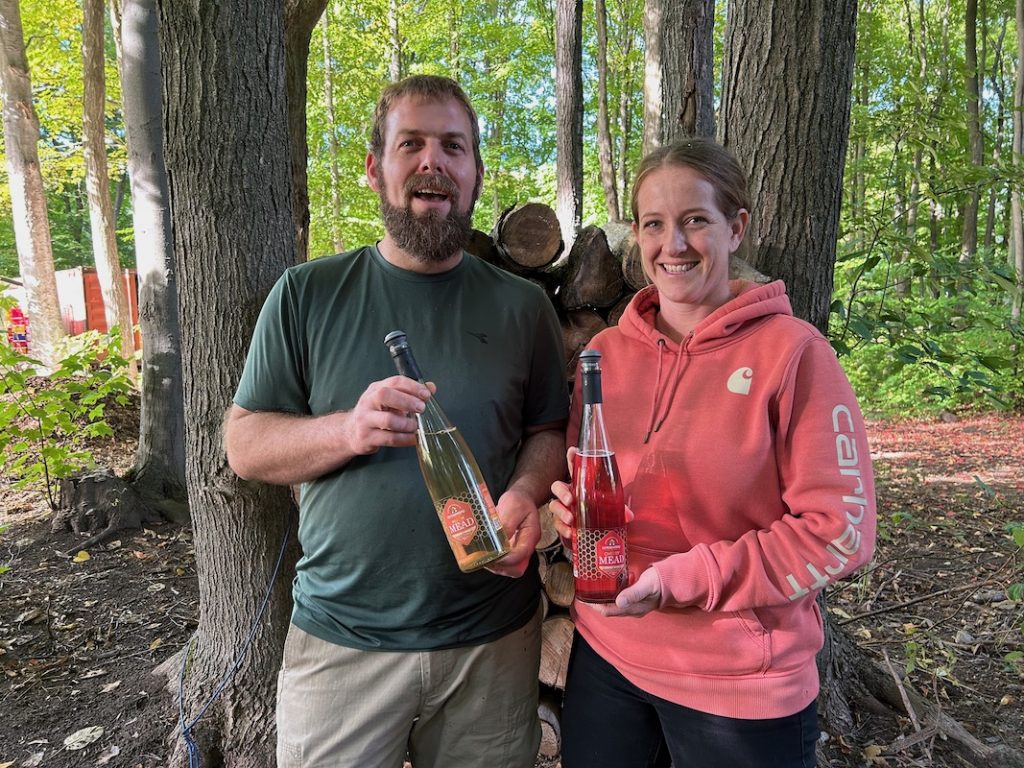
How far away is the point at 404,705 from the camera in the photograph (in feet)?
5.34

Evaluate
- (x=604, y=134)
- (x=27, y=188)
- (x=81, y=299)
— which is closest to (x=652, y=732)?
(x=27, y=188)

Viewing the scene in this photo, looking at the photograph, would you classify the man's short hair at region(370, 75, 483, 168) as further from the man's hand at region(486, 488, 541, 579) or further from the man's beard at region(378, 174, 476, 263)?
the man's hand at region(486, 488, 541, 579)

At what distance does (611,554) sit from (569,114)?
277 inches

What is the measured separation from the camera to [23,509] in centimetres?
492

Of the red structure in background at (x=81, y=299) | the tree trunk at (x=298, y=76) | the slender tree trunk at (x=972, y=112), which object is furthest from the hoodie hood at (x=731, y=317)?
the red structure in background at (x=81, y=299)

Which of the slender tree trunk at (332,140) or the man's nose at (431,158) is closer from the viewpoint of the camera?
the man's nose at (431,158)

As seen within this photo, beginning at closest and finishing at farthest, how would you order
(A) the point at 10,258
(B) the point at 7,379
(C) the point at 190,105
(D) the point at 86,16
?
1. (C) the point at 190,105
2. (B) the point at 7,379
3. (D) the point at 86,16
4. (A) the point at 10,258

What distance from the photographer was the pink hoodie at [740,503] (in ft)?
4.32

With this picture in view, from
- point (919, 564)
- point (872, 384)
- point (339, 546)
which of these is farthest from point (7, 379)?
point (872, 384)

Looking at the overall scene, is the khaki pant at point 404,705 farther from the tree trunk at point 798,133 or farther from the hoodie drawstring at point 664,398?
the tree trunk at point 798,133

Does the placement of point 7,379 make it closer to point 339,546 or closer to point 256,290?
point 256,290

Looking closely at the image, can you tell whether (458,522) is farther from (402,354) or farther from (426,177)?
(426,177)

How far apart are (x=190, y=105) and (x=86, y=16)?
8.85 metres

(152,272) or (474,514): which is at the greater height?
(152,272)
